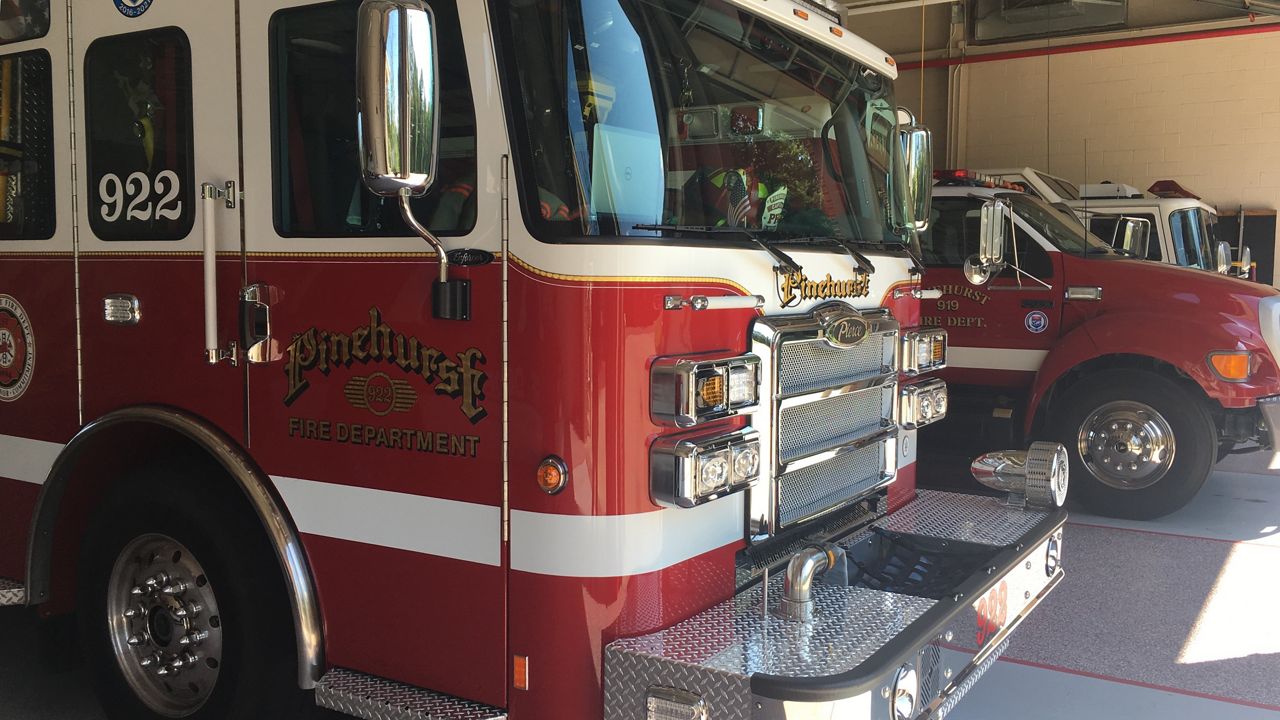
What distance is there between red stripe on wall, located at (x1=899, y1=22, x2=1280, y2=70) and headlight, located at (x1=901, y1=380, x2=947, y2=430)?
9608 mm

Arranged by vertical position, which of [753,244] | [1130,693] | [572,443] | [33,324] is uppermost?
[753,244]

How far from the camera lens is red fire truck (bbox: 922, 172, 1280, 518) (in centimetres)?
700

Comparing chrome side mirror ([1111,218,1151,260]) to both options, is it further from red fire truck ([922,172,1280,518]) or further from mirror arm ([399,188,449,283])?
mirror arm ([399,188,449,283])

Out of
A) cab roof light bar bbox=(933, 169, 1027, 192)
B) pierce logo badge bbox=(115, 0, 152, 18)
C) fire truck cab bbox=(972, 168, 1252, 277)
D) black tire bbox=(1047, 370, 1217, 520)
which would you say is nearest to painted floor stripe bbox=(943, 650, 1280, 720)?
black tire bbox=(1047, 370, 1217, 520)

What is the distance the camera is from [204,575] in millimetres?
3363

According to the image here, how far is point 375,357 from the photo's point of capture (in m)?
2.94

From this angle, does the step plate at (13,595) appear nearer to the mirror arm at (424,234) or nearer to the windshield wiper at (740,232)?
the mirror arm at (424,234)

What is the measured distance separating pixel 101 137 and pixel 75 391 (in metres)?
0.82

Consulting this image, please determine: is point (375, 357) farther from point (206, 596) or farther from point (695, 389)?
point (206, 596)

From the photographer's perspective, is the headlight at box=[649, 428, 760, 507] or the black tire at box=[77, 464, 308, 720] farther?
the black tire at box=[77, 464, 308, 720]

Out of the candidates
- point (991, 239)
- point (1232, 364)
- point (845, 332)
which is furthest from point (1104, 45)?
point (845, 332)

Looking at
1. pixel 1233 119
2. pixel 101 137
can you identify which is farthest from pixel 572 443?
pixel 1233 119

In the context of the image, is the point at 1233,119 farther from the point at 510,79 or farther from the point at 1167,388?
the point at 510,79

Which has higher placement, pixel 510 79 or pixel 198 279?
pixel 510 79
